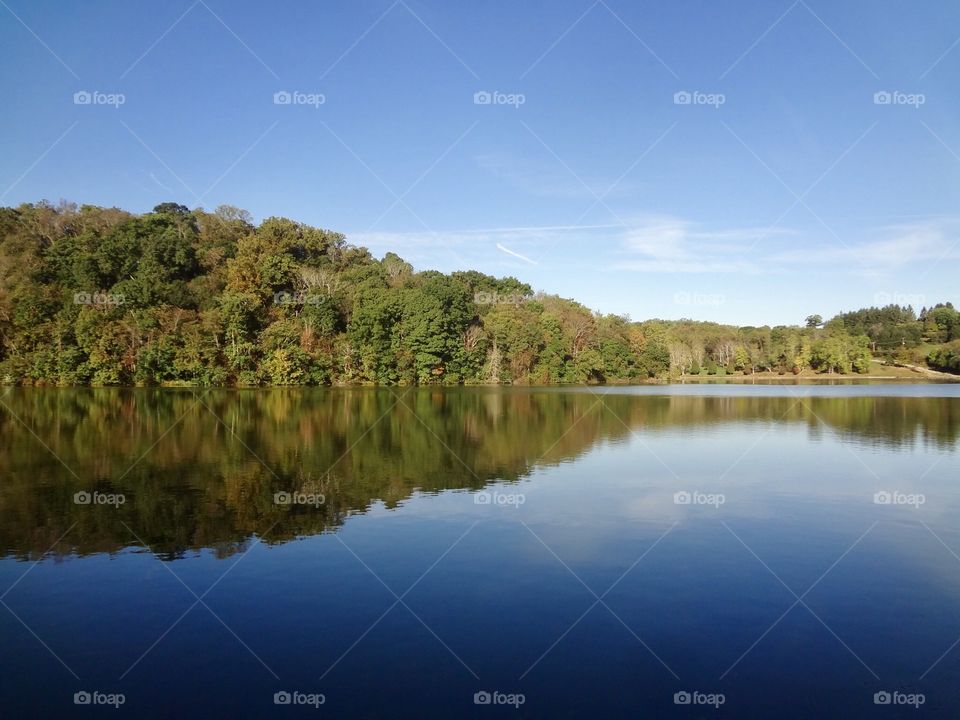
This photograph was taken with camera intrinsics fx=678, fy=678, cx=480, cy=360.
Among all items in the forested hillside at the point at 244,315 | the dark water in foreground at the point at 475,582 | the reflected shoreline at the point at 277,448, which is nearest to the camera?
the dark water in foreground at the point at 475,582

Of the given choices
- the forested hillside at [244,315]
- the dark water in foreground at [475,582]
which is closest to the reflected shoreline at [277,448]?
the dark water in foreground at [475,582]

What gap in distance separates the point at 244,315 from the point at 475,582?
187 ft

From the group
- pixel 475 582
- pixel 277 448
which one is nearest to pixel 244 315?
pixel 277 448

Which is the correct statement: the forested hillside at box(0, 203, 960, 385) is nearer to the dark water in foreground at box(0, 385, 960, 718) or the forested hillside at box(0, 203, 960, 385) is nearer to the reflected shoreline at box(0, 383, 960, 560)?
the reflected shoreline at box(0, 383, 960, 560)

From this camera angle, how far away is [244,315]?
62.8 m

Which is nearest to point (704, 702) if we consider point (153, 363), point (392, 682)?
point (392, 682)

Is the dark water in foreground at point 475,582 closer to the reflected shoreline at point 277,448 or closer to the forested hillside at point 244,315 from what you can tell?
the reflected shoreline at point 277,448

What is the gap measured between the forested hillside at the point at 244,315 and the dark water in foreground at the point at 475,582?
4086 centimetres

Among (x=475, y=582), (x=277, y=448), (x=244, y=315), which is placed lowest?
(x=475, y=582)

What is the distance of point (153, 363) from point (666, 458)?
2046 inches

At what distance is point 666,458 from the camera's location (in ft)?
73.9

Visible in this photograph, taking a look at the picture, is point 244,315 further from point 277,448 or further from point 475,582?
point 475,582

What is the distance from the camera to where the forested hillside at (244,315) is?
198 ft

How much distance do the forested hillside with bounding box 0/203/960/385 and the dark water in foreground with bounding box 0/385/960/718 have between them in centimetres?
4086
